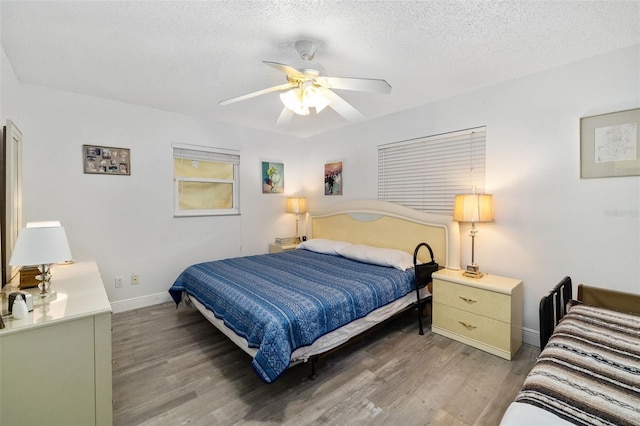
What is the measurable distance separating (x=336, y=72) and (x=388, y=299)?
205 centimetres

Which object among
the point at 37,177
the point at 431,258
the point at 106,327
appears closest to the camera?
the point at 106,327

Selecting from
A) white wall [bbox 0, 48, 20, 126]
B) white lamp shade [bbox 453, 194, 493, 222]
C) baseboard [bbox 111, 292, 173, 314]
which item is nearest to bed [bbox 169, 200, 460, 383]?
white lamp shade [bbox 453, 194, 493, 222]

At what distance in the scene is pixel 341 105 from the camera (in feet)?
7.00

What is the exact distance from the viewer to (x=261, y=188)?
175 inches

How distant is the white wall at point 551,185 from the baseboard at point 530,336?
5 cm

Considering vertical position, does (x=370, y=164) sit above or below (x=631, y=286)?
above

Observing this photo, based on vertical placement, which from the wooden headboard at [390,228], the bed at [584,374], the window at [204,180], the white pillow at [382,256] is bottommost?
the bed at [584,374]

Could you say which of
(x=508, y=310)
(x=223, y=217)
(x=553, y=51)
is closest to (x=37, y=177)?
(x=223, y=217)

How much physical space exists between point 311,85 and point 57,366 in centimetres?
213

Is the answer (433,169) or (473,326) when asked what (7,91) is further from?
(473,326)

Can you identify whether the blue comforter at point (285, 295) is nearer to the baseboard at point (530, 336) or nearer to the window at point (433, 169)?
the window at point (433, 169)

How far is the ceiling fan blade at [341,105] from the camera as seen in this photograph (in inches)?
81.4

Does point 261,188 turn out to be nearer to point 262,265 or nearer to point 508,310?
point 262,265

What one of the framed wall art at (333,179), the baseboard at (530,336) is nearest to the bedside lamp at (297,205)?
the framed wall art at (333,179)
